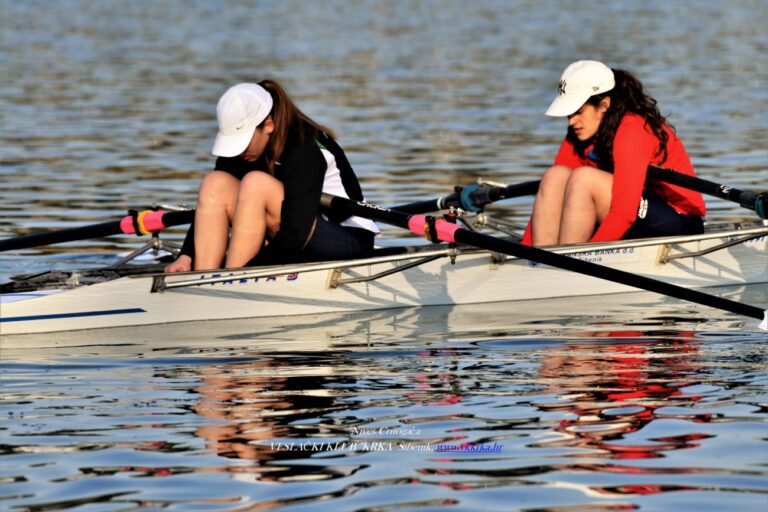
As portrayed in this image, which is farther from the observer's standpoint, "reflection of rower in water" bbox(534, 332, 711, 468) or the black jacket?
the black jacket

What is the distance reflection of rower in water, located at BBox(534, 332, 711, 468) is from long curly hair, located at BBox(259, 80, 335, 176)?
2162 millimetres

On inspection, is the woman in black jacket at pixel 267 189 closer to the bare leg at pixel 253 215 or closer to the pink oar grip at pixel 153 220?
the bare leg at pixel 253 215

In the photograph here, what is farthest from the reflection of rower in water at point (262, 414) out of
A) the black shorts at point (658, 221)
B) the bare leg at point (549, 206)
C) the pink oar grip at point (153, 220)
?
the black shorts at point (658, 221)

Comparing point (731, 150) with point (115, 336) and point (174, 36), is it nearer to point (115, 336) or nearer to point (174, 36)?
point (115, 336)

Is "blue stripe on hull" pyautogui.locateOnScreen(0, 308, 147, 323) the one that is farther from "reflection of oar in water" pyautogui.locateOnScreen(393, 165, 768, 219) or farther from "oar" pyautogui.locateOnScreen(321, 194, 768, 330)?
"reflection of oar in water" pyautogui.locateOnScreen(393, 165, 768, 219)

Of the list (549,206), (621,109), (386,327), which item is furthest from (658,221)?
(386,327)

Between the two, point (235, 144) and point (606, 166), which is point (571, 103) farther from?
point (235, 144)

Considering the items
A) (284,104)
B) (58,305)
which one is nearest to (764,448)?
(284,104)

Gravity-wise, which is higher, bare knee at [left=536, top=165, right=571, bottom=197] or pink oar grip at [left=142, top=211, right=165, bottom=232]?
bare knee at [left=536, top=165, right=571, bottom=197]

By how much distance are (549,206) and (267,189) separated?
2.31 meters

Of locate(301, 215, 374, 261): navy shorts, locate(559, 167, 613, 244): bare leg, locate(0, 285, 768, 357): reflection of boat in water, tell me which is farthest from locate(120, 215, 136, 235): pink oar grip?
locate(559, 167, 613, 244): bare leg

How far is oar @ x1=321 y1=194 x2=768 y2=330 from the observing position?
9.53 meters

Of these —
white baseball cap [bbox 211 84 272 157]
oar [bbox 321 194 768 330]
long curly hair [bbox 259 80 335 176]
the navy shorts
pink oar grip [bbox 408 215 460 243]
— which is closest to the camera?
oar [bbox 321 194 768 330]

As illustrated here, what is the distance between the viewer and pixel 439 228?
1027cm
